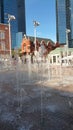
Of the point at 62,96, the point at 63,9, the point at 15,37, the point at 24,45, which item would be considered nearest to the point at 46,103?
the point at 62,96

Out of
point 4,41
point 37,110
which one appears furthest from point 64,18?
point 37,110

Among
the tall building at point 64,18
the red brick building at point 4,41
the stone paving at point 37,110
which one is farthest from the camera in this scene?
the tall building at point 64,18

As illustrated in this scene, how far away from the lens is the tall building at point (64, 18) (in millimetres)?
93875

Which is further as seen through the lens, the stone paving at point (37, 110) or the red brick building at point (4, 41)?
the red brick building at point (4, 41)

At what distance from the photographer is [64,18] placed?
96.0 metres

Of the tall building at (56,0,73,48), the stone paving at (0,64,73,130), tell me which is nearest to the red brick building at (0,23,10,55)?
the tall building at (56,0,73,48)

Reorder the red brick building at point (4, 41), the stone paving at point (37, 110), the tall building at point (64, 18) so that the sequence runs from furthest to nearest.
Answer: the tall building at point (64, 18) < the red brick building at point (4, 41) < the stone paving at point (37, 110)

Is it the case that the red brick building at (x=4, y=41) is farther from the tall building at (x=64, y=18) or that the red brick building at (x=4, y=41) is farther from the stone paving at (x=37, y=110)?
the stone paving at (x=37, y=110)

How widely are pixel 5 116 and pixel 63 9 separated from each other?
90.9 metres

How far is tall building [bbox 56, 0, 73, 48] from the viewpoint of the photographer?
308 ft

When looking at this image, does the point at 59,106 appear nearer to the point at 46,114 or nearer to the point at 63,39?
the point at 46,114

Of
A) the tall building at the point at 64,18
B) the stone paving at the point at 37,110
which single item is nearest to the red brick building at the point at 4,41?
the tall building at the point at 64,18

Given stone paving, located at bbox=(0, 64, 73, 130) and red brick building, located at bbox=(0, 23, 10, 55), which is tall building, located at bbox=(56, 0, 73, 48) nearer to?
red brick building, located at bbox=(0, 23, 10, 55)

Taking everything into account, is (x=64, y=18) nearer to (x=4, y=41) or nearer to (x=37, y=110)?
(x=4, y=41)
